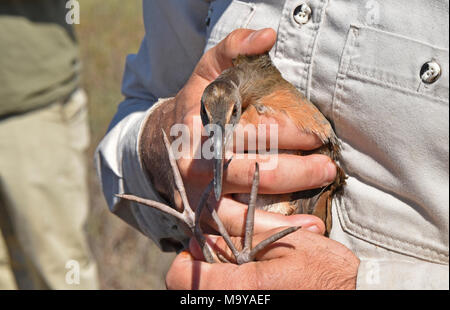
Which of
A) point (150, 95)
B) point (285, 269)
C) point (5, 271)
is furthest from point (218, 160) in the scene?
point (5, 271)

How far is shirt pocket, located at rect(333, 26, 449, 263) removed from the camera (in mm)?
1679

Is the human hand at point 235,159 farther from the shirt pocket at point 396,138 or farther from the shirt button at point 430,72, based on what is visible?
the shirt button at point 430,72

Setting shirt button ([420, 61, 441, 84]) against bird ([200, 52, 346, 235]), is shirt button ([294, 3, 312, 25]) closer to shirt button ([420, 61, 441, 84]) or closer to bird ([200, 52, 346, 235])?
bird ([200, 52, 346, 235])

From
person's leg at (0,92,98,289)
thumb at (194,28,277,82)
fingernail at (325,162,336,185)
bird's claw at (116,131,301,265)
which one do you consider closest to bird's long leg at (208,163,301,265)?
bird's claw at (116,131,301,265)

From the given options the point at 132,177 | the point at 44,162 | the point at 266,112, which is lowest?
the point at 44,162

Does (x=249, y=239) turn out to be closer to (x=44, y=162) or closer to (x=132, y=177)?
(x=132, y=177)

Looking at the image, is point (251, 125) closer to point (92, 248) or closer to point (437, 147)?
point (437, 147)

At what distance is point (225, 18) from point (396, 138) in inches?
33.1

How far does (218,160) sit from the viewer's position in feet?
5.85

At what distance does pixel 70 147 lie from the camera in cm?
427

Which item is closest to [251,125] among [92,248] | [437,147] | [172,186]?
[172,186]

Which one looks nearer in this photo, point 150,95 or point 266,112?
point 266,112

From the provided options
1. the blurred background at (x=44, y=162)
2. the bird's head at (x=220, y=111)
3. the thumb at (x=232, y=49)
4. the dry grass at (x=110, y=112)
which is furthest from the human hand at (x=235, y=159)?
the dry grass at (x=110, y=112)

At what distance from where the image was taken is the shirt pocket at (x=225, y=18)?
2125 millimetres
